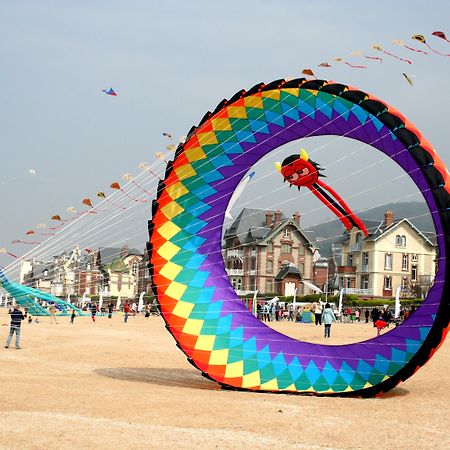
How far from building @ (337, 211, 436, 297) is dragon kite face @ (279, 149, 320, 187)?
174 ft

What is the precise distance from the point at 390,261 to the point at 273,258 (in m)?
11.1

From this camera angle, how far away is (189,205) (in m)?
13.6

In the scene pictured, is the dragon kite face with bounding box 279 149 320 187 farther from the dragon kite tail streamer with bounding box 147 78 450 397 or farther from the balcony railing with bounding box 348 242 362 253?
the balcony railing with bounding box 348 242 362 253

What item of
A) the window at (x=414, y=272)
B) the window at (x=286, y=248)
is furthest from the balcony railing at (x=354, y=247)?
the window at (x=286, y=248)

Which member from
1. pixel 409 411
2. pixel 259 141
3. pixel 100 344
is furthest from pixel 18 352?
pixel 409 411

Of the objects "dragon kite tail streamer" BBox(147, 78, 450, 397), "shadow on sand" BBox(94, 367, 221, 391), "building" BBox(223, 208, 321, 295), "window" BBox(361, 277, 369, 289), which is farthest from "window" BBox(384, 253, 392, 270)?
"dragon kite tail streamer" BBox(147, 78, 450, 397)

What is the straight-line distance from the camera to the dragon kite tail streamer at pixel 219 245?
11281 mm

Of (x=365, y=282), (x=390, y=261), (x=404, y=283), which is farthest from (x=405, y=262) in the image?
(x=365, y=282)

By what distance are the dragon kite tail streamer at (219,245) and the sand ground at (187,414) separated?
1.93 feet

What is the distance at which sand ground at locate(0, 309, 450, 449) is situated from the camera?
8062mm

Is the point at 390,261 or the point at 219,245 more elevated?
the point at 390,261

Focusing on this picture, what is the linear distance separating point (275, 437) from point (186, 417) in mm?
→ 1598

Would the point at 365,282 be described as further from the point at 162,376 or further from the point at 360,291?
the point at 162,376

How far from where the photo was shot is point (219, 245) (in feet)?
45.3
